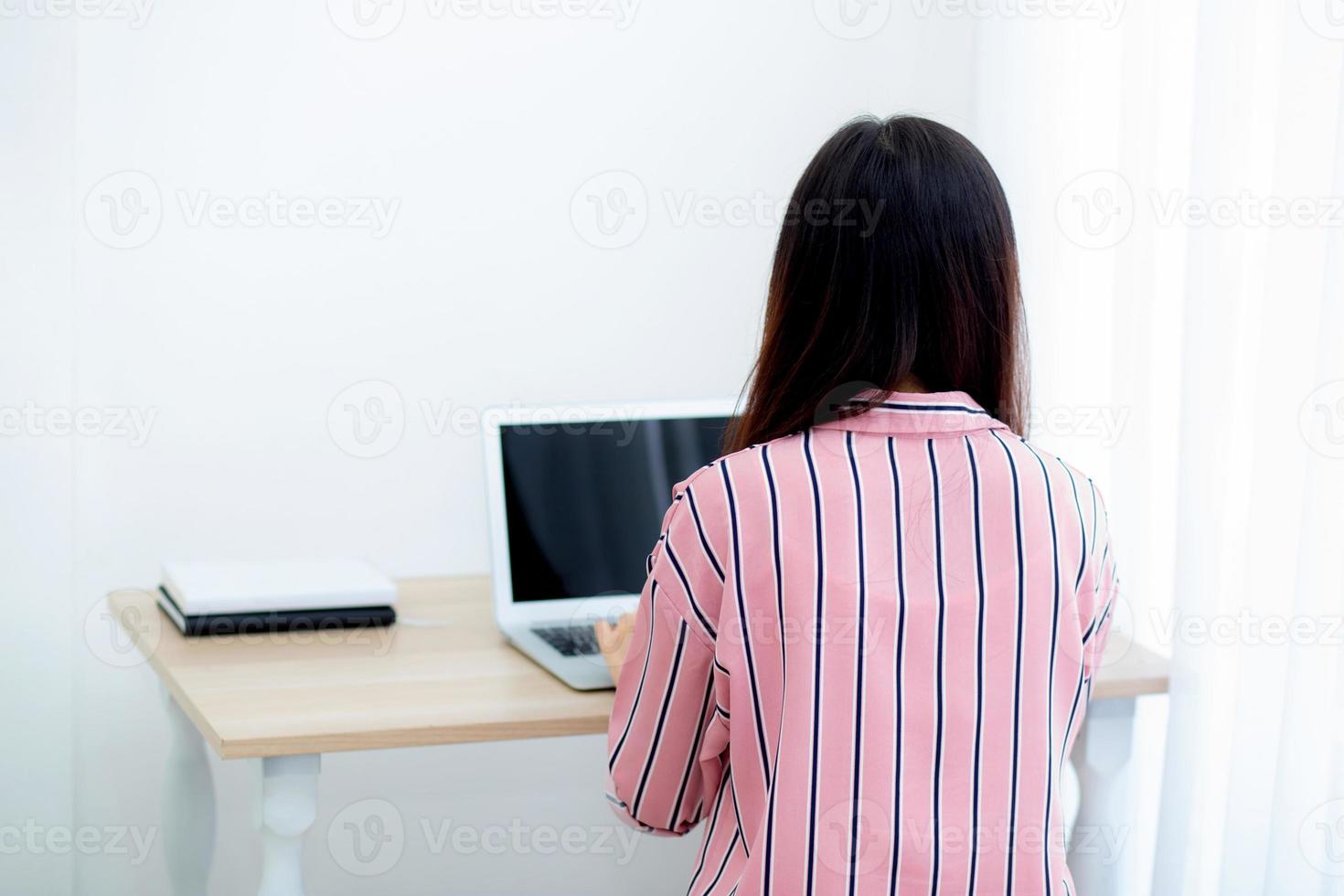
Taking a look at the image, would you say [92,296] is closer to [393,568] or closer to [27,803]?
[393,568]

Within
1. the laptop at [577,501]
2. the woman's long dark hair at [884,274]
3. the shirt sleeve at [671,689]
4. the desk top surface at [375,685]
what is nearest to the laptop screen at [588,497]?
the laptop at [577,501]

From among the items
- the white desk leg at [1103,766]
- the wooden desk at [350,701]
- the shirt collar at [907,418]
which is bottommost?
the white desk leg at [1103,766]

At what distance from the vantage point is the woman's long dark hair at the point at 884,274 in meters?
0.89

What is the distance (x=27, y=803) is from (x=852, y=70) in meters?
1.78

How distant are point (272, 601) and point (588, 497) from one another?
410 mm

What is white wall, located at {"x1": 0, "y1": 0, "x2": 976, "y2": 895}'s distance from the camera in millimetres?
1752

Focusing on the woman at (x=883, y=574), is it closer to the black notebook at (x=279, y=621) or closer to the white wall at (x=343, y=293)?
the black notebook at (x=279, y=621)

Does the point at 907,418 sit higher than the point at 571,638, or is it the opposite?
the point at 907,418

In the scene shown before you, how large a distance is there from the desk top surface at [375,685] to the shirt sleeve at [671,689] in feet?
0.70

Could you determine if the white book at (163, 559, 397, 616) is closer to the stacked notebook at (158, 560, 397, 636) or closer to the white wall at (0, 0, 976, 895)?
the stacked notebook at (158, 560, 397, 636)

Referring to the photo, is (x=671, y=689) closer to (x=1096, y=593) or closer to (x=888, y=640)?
(x=888, y=640)

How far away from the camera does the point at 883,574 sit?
2.77ft

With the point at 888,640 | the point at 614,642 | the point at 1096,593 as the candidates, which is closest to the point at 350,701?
the point at 614,642

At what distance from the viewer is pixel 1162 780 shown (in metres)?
1.53
